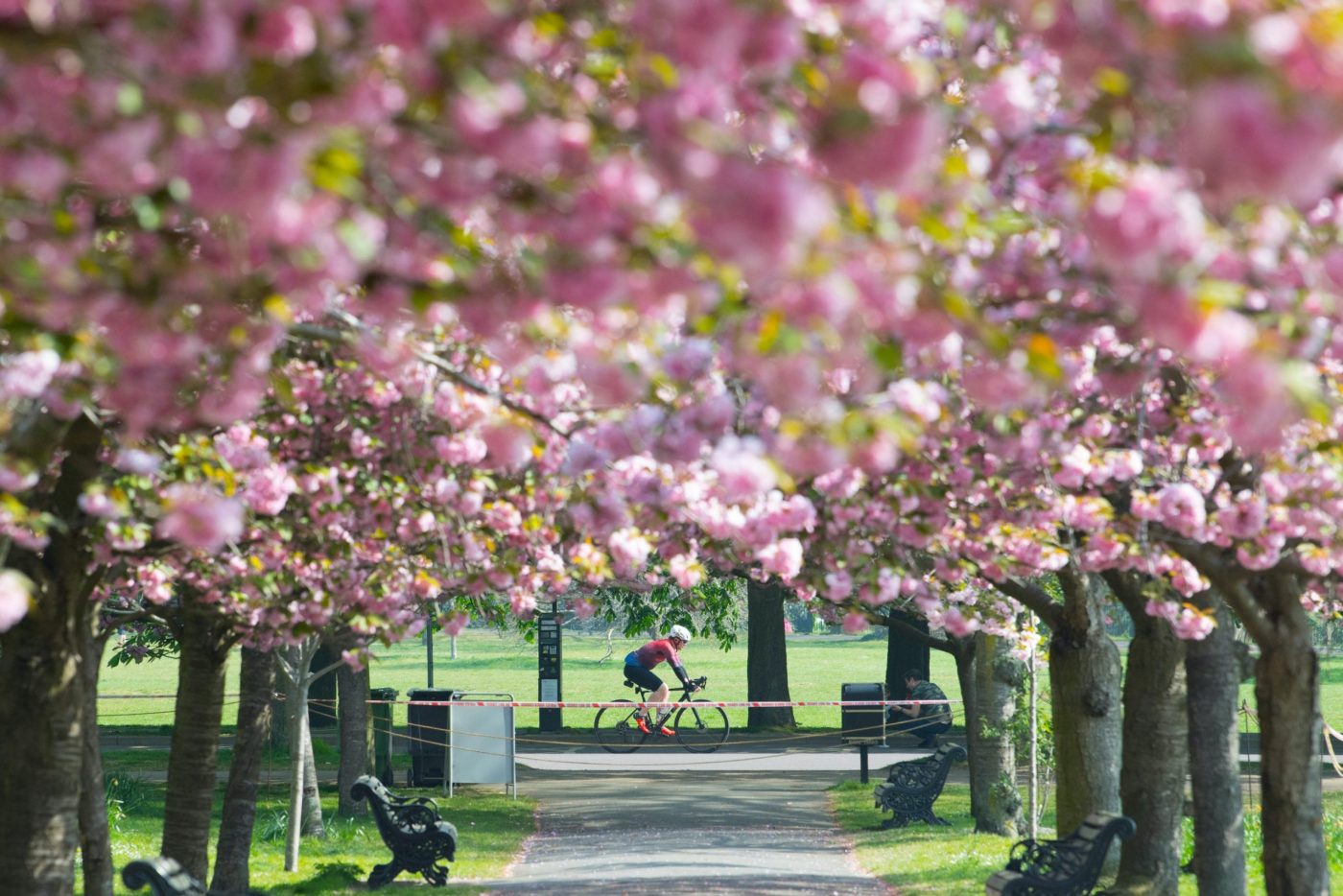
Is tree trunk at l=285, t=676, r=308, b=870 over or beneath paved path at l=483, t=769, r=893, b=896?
over

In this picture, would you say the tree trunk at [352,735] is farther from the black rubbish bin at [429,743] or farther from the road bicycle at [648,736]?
the road bicycle at [648,736]

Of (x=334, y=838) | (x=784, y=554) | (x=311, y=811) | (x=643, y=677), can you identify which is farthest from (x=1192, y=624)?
(x=643, y=677)

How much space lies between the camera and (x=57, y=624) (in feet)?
25.2

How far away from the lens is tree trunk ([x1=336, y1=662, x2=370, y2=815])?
56.3 feet

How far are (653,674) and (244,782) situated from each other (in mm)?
13469

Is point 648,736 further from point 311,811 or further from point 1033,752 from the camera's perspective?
point 1033,752

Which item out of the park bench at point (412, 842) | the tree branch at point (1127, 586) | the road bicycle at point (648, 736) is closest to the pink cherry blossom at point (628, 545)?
the tree branch at point (1127, 586)

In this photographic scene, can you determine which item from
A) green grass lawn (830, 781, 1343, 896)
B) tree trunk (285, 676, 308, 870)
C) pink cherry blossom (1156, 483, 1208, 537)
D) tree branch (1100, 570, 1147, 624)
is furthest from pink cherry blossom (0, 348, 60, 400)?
tree trunk (285, 676, 308, 870)

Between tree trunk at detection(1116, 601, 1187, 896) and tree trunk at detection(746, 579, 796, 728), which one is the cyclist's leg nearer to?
tree trunk at detection(746, 579, 796, 728)

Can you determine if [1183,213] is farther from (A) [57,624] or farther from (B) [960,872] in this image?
(B) [960,872]

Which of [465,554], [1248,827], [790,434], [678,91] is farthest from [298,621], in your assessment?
[1248,827]

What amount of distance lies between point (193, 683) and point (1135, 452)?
264 inches

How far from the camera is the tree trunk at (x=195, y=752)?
10.9 m

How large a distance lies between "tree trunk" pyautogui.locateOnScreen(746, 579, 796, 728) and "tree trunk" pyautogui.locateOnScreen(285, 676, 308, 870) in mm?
16068
